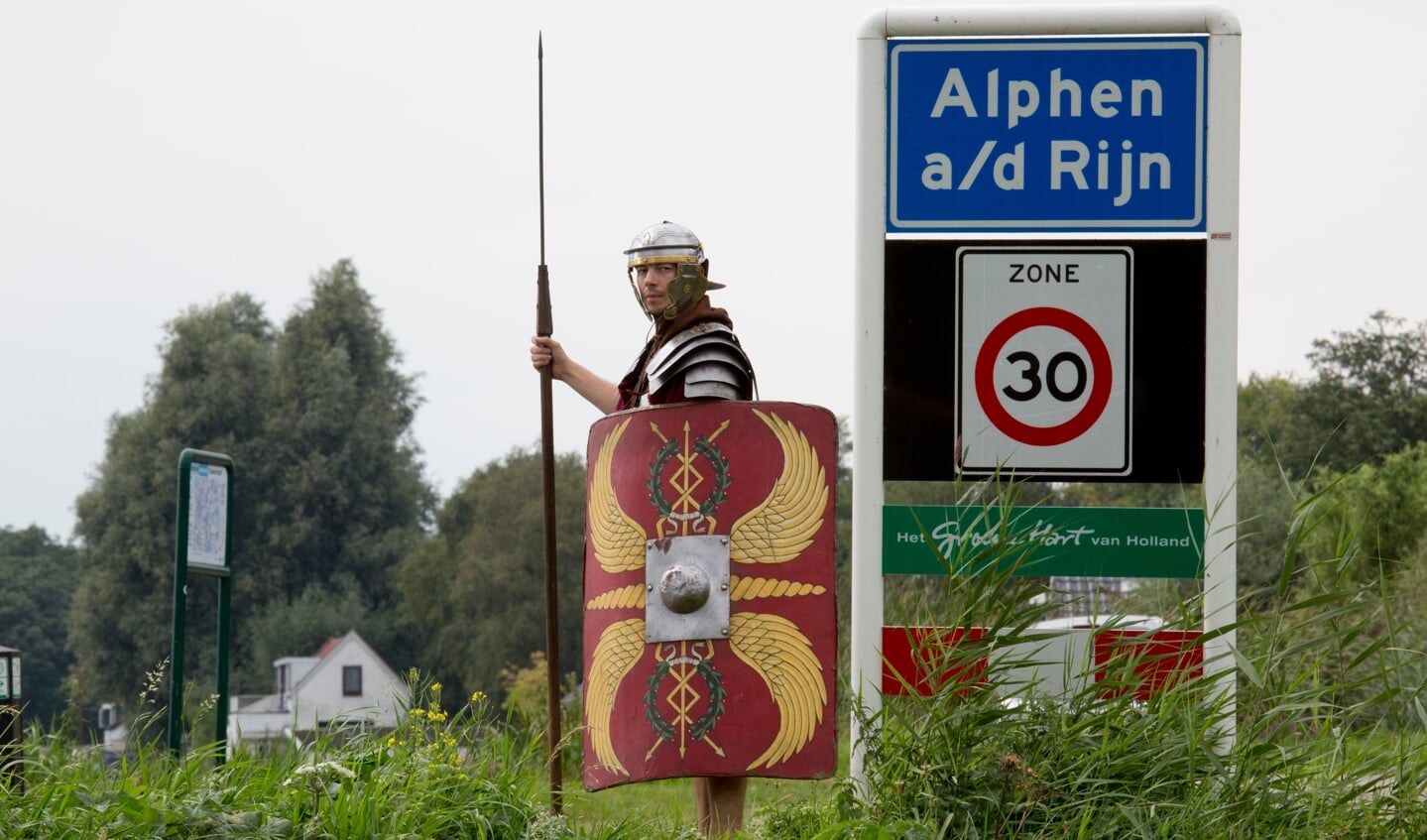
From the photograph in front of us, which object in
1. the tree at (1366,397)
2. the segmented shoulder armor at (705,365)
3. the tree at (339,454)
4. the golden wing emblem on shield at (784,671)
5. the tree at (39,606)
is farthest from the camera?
the tree at (39,606)

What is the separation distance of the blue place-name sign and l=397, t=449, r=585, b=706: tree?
37566 millimetres

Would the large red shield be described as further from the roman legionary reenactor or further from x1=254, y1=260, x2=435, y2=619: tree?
x1=254, y1=260, x2=435, y2=619: tree

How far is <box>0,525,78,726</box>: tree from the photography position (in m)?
54.5

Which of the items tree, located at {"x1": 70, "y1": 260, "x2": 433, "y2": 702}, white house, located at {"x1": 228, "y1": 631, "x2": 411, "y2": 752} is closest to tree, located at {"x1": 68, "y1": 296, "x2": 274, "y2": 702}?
tree, located at {"x1": 70, "y1": 260, "x2": 433, "y2": 702}

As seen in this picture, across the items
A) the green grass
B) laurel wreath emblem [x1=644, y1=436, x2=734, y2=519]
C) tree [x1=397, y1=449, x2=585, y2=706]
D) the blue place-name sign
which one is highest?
the blue place-name sign

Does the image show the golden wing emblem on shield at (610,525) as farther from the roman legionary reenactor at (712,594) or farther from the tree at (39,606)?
the tree at (39,606)

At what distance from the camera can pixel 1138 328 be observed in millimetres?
5090

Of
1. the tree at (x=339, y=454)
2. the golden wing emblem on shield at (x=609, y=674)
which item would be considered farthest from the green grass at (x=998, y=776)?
the tree at (x=339, y=454)

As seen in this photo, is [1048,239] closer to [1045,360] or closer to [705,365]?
[1045,360]

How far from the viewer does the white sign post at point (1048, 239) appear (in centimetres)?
505

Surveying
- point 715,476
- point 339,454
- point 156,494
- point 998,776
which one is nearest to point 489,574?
point 339,454

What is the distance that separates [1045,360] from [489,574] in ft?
140

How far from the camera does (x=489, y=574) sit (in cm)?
4700

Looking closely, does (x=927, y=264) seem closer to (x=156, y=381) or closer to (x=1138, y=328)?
(x=1138, y=328)
